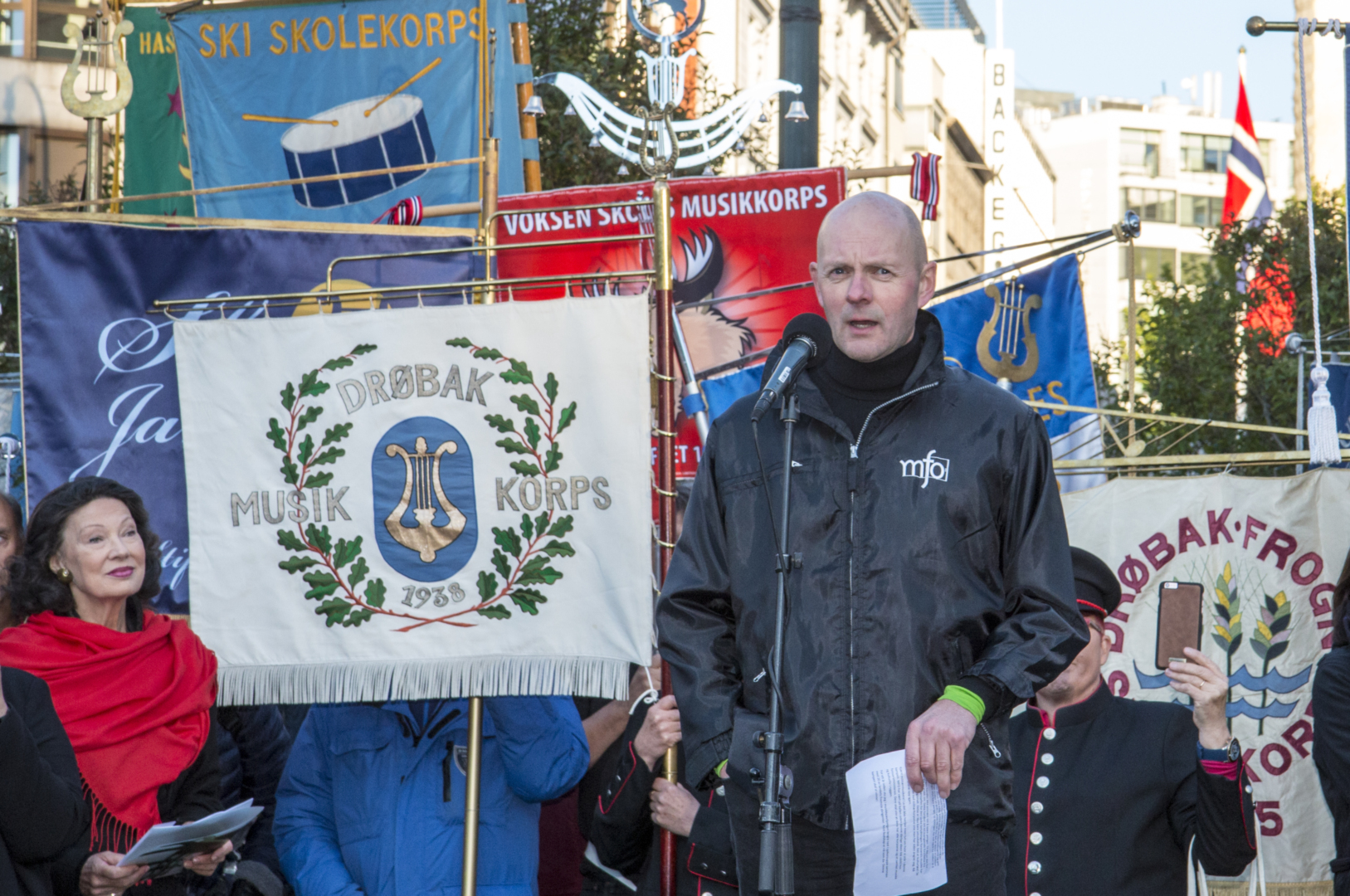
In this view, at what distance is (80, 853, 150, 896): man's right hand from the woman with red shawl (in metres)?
0.29

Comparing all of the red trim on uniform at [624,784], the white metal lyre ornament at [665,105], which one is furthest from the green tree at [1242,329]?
the red trim on uniform at [624,784]

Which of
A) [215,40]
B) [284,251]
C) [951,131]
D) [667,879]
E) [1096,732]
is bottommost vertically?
[667,879]

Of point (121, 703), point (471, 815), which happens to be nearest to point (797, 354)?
point (471, 815)

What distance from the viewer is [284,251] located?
5918mm

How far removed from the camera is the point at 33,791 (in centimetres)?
386

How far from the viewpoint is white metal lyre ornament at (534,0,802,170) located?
5070mm

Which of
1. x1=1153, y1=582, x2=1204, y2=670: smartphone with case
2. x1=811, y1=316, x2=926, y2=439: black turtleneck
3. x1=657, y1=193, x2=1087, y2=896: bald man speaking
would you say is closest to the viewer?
x1=657, y1=193, x2=1087, y2=896: bald man speaking

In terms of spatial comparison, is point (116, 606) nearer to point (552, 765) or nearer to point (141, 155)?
point (552, 765)

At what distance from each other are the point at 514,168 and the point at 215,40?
192 cm

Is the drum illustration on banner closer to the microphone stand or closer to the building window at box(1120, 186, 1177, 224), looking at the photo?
the microphone stand

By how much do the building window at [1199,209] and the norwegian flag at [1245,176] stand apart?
6762 centimetres

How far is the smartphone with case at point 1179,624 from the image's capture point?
3984 millimetres

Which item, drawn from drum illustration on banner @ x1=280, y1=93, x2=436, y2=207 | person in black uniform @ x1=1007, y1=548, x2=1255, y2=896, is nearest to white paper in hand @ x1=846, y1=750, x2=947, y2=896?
person in black uniform @ x1=1007, y1=548, x2=1255, y2=896

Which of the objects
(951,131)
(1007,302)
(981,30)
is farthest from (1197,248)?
(1007,302)
